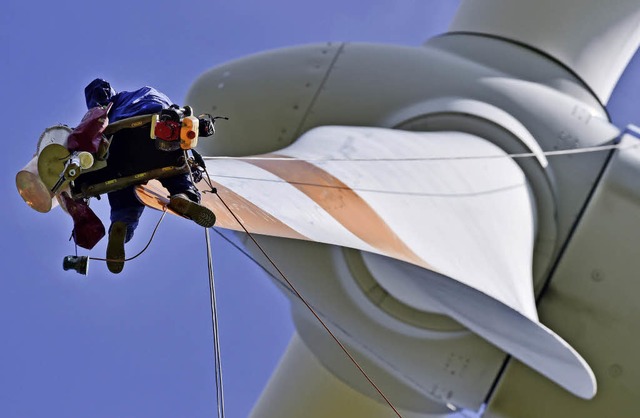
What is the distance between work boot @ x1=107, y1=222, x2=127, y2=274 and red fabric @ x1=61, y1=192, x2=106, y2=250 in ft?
0.40

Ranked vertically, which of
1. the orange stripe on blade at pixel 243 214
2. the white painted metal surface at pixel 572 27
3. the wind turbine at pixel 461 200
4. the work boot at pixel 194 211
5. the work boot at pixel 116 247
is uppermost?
the white painted metal surface at pixel 572 27

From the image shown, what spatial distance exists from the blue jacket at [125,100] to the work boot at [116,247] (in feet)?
1.80

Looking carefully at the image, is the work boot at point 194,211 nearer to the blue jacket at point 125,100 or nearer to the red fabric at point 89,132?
the red fabric at point 89,132

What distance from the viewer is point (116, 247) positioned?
381 centimetres

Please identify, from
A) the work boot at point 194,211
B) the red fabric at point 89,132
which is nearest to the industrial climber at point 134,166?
the work boot at point 194,211

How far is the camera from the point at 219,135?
7301mm

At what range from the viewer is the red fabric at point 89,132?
147 inches

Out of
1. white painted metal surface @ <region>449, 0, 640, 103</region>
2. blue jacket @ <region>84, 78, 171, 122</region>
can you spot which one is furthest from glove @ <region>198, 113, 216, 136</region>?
white painted metal surface @ <region>449, 0, 640, 103</region>

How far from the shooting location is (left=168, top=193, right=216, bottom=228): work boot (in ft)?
12.0

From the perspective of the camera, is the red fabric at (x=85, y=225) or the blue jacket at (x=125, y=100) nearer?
the red fabric at (x=85, y=225)

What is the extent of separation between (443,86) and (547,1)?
5.31 feet

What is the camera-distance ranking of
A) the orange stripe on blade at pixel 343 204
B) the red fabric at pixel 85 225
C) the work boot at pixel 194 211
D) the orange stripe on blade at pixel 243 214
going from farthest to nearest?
the orange stripe on blade at pixel 343 204
the orange stripe on blade at pixel 243 214
the red fabric at pixel 85 225
the work boot at pixel 194 211

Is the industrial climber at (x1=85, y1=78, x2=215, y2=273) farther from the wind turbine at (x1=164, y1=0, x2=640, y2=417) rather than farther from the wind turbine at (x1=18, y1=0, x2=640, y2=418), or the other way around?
the wind turbine at (x1=18, y1=0, x2=640, y2=418)

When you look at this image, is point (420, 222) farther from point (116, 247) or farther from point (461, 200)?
point (116, 247)
